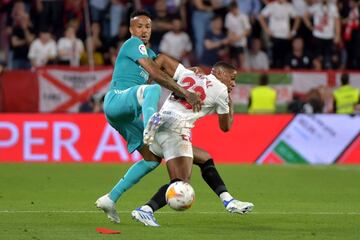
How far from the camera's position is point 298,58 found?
24641 millimetres

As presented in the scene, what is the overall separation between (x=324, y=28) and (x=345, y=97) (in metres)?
2.63

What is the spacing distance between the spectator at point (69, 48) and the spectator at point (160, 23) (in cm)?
175

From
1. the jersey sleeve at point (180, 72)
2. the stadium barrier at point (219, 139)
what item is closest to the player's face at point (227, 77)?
the jersey sleeve at point (180, 72)

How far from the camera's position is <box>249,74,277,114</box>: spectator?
22.6 m

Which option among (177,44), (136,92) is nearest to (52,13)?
(177,44)

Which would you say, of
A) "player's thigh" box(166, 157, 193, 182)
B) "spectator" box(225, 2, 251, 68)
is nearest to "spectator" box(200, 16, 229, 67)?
"spectator" box(225, 2, 251, 68)

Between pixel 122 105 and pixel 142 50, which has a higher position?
pixel 142 50

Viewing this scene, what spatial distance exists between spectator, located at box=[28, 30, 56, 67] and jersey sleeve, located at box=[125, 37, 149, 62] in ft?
39.9

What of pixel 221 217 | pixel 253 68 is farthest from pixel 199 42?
pixel 221 217

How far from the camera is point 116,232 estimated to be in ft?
35.1

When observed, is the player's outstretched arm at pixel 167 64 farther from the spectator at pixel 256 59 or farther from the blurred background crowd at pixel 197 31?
the spectator at pixel 256 59

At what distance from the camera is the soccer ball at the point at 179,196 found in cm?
1077

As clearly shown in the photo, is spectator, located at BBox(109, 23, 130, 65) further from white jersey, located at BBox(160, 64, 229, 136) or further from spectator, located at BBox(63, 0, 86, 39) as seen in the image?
white jersey, located at BBox(160, 64, 229, 136)

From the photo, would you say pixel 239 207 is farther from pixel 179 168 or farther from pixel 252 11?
pixel 252 11
